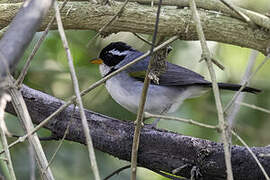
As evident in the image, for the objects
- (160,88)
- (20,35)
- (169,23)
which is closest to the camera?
(20,35)

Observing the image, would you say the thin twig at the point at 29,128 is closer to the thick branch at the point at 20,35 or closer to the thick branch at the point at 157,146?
the thick branch at the point at 20,35

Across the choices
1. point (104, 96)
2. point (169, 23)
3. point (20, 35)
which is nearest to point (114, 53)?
point (104, 96)

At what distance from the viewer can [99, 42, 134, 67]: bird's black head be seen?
4.54 m

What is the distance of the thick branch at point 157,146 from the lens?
2.85 m

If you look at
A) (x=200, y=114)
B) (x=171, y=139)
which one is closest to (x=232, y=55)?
(x=200, y=114)

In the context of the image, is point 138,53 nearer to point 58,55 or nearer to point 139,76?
point 139,76

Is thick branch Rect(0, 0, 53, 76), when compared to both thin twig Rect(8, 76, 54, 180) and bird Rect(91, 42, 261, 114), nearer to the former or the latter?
thin twig Rect(8, 76, 54, 180)

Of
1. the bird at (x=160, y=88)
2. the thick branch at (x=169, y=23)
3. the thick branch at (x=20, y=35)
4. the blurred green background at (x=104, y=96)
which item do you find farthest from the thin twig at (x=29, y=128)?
the bird at (x=160, y=88)

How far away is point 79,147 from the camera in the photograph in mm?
4281

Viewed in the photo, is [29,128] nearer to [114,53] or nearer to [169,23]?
[169,23]

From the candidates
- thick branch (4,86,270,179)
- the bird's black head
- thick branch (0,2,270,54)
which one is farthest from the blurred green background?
thick branch (0,2,270,54)

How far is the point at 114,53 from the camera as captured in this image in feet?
15.2

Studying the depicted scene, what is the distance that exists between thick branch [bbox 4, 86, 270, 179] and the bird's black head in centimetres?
138

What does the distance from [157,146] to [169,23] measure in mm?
817
